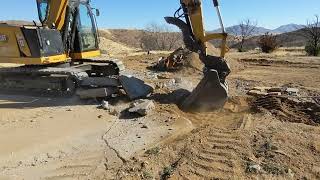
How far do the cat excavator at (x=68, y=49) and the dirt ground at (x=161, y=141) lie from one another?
1.68 feet

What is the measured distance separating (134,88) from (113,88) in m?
0.61

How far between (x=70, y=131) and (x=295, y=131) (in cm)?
380

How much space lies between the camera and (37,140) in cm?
743

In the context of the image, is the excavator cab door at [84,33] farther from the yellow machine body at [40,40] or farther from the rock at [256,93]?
the rock at [256,93]

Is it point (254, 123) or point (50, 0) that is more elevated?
point (50, 0)

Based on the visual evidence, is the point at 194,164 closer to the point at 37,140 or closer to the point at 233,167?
the point at 233,167

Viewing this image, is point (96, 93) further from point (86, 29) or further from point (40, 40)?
point (86, 29)

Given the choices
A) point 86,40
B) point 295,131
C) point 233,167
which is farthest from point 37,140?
point 86,40

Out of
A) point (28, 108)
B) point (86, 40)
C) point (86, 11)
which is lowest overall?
point (28, 108)

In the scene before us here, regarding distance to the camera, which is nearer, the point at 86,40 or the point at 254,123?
the point at 254,123

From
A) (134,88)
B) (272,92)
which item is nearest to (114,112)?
(134,88)

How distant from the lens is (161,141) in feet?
23.5

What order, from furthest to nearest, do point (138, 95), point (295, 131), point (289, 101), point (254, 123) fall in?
point (138, 95)
point (289, 101)
point (254, 123)
point (295, 131)

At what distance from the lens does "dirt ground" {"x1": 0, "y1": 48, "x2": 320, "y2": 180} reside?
19.3ft
